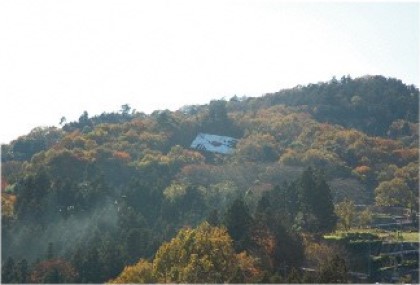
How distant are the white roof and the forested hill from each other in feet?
5.37

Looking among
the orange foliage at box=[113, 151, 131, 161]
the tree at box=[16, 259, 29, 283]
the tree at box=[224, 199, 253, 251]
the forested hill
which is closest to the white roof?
the forested hill

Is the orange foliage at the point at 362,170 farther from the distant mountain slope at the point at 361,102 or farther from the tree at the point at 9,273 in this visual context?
the tree at the point at 9,273

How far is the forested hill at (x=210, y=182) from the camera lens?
104 feet

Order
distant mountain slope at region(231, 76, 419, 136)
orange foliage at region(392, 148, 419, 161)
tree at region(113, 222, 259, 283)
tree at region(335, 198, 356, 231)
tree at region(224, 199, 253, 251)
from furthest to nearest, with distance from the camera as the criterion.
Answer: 1. distant mountain slope at region(231, 76, 419, 136)
2. orange foliage at region(392, 148, 419, 161)
3. tree at region(335, 198, 356, 231)
4. tree at region(224, 199, 253, 251)
5. tree at region(113, 222, 259, 283)

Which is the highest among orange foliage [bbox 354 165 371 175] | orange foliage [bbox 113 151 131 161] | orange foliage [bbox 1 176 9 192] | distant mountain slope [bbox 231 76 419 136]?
distant mountain slope [bbox 231 76 419 136]

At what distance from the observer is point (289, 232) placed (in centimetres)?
3105

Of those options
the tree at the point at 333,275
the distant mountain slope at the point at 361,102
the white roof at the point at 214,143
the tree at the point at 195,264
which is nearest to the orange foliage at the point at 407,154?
the distant mountain slope at the point at 361,102

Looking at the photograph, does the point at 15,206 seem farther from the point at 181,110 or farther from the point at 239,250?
the point at 181,110

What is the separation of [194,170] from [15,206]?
1999 centimetres

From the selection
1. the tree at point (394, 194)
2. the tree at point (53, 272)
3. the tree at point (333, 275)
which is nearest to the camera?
the tree at point (333, 275)

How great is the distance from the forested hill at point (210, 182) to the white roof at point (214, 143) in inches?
64.4

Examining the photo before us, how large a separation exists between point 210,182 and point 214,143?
55.0 feet

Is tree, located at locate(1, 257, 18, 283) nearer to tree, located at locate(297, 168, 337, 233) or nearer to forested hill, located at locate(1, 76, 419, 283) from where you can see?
forested hill, located at locate(1, 76, 419, 283)

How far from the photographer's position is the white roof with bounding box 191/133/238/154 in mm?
70625
